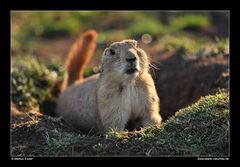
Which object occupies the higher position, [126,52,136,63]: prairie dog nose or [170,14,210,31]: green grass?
[170,14,210,31]: green grass

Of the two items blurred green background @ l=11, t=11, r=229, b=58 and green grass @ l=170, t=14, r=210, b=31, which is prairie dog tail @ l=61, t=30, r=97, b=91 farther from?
green grass @ l=170, t=14, r=210, b=31

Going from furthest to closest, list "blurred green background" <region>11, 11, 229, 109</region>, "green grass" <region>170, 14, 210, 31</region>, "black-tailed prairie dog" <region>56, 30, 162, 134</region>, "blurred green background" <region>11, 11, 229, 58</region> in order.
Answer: "green grass" <region>170, 14, 210, 31</region> < "blurred green background" <region>11, 11, 229, 58</region> < "blurred green background" <region>11, 11, 229, 109</region> < "black-tailed prairie dog" <region>56, 30, 162, 134</region>

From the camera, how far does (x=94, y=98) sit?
7059 millimetres

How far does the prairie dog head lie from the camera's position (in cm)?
593

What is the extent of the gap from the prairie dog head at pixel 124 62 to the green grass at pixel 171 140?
662 millimetres

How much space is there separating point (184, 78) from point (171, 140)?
306cm

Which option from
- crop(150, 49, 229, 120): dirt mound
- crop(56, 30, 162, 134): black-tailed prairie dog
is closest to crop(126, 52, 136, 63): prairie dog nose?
crop(56, 30, 162, 134): black-tailed prairie dog

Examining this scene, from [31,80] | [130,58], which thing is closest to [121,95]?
[130,58]

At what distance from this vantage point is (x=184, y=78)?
852cm

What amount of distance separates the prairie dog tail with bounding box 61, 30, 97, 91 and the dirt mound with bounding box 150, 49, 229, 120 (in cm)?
105

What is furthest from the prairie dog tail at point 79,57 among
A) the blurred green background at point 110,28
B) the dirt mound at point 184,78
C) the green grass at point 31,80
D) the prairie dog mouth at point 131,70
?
the prairie dog mouth at point 131,70

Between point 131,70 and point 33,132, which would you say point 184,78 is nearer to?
point 131,70

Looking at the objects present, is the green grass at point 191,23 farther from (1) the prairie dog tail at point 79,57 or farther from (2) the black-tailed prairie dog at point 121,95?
(2) the black-tailed prairie dog at point 121,95

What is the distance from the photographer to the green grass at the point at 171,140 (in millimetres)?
5473
